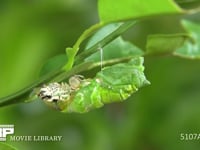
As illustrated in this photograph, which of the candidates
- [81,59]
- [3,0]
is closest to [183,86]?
[3,0]

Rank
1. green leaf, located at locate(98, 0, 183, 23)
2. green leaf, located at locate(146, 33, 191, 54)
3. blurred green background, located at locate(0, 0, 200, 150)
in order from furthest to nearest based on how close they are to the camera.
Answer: blurred green background, located at locate(0, 0, 200, 150), green leaf, located at locate(146, 33, 191, 54), green leaf, located at locate(98, 0, 183, 23)

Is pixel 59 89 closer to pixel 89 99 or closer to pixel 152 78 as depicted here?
pixel 89 99

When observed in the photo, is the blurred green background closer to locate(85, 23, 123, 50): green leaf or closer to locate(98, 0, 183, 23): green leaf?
locate(85, 23, 123, 50): green leaf

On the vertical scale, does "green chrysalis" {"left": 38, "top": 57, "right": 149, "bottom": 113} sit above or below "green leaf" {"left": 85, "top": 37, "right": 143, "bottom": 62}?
below

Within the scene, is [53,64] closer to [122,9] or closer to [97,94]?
[97,94]

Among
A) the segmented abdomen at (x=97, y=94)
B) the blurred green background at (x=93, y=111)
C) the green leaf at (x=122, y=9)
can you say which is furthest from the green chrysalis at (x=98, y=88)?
the blurred green background at (x=93, y=111)

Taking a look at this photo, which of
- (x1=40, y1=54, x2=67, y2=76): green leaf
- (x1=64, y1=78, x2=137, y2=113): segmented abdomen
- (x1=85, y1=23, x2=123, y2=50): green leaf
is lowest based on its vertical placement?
(x1=64, y1=78, x2=137, y2=113): segmented abdomen

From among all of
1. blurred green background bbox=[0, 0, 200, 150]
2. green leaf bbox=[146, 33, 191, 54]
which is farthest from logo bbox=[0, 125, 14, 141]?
green leaf bbox=[146, 33, 191, 54]

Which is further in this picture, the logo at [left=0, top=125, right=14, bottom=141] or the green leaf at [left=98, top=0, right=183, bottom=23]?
the logo at [left=0, top=125, right=14, bottom=141]

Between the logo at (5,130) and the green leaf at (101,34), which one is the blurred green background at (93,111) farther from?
the green leaf at (101,34)
